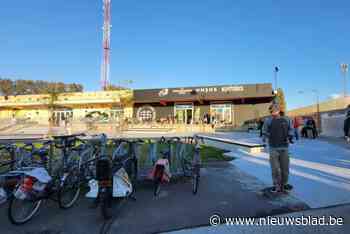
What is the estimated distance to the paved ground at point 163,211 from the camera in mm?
3162

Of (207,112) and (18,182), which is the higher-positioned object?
(207,112)

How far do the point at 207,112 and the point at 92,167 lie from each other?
24.1 metres

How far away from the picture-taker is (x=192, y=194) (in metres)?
4.45

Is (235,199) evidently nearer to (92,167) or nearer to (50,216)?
(92,167)

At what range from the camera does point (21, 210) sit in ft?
11.0

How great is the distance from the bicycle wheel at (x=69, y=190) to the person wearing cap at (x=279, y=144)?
3661 mm

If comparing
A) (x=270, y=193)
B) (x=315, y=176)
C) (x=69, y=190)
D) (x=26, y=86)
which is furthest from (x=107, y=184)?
(x=26, y=86)

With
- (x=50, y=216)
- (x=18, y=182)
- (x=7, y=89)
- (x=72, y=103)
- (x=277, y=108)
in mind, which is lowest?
(x=50, y=216)

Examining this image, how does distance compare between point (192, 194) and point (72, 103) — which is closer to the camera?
point (192, 194)

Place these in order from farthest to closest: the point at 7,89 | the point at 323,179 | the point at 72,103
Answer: the point at 7,89 → the point at 72,103 → the point at 323,179

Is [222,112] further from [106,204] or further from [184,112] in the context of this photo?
[106,204]

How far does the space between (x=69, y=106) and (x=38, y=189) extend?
103ft

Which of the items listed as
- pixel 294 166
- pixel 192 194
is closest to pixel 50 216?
pixel 192 194

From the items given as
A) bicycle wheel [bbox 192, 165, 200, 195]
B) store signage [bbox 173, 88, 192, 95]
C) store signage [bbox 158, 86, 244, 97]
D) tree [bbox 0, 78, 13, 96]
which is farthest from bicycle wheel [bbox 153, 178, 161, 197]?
tree [bbox 0, 78, 13, 96]
